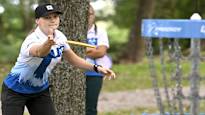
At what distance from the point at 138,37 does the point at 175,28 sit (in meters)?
16.2

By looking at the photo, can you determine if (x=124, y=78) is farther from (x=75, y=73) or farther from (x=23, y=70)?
(x=23, y=70)

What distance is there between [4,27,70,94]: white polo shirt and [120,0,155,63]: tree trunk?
16.5 metres

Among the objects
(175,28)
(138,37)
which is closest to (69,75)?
(175,28)

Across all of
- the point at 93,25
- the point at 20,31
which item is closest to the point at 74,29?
the point at 93,25

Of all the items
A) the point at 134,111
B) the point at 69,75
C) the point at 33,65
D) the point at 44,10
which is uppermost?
the point at 44,10

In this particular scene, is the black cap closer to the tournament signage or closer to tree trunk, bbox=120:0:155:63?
the tournament signage

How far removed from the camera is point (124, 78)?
16.5m

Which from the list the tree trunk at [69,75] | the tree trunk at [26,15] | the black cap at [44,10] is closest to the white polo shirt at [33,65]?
the black cap at [44,10]

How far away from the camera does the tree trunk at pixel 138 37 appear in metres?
21.5

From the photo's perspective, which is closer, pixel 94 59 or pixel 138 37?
pixel 94 59

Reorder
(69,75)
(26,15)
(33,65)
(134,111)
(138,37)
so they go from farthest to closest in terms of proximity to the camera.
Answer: (26,15), (138,37), (134,111), (69,75), (33,65)

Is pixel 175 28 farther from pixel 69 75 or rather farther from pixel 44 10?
pixel 44 10

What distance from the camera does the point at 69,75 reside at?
6.43 metres

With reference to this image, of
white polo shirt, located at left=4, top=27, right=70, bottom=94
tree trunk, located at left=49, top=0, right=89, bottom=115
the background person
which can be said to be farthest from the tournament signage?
white polo shirt, located at left=4, top=27, right=70, bottom=94
